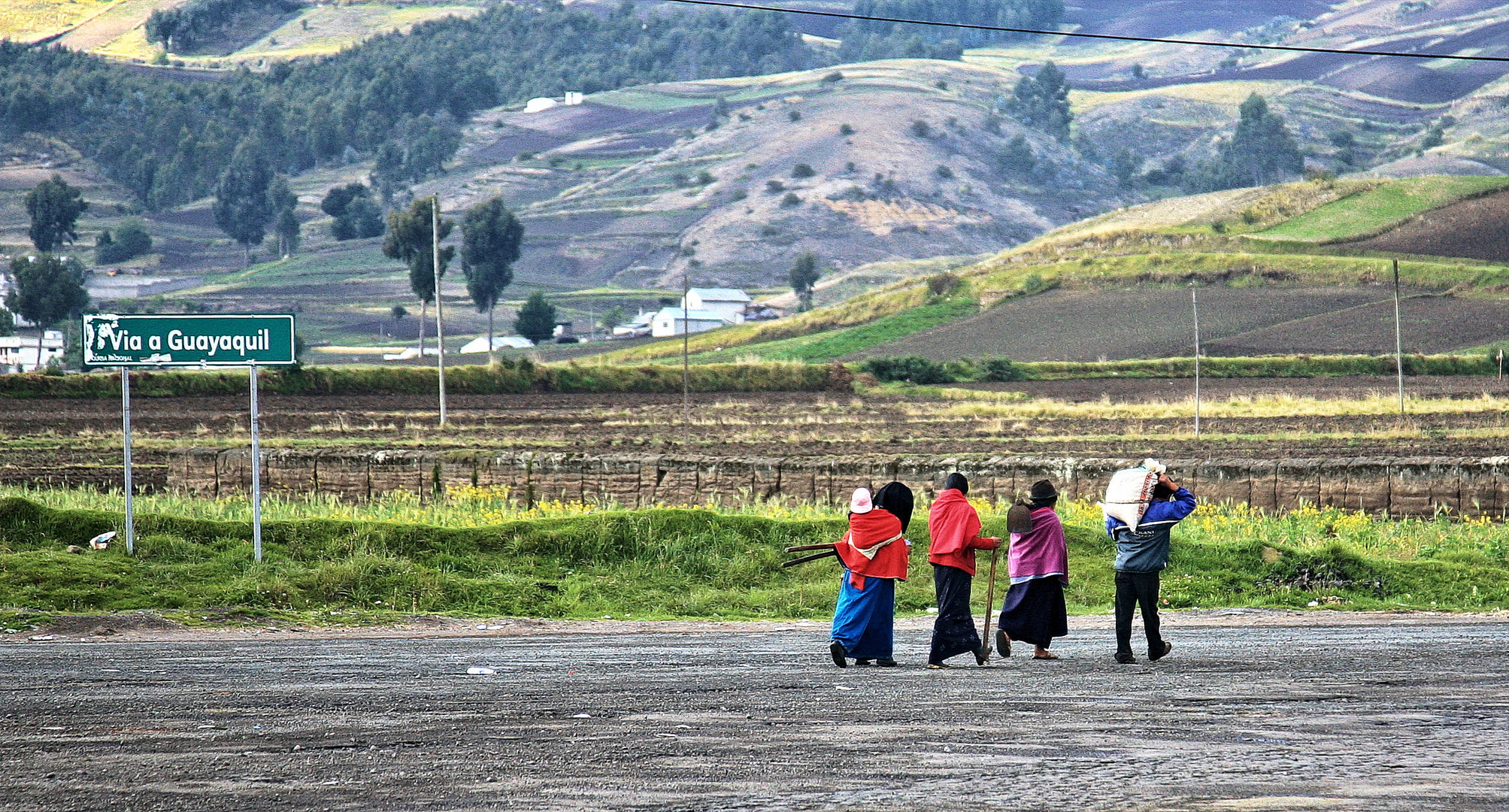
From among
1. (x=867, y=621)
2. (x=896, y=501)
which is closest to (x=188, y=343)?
(x=896, y=501)

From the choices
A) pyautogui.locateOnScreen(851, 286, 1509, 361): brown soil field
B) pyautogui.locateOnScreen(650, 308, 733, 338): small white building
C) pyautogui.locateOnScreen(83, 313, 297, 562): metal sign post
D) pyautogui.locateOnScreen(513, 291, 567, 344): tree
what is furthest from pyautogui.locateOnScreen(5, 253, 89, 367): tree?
pyautogui.locateOnScreen(83, 313, 297, 562): metal sign post

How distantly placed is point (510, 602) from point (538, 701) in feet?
22.1

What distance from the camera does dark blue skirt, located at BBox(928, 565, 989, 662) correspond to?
1284cm

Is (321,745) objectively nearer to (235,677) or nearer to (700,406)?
(235,677)

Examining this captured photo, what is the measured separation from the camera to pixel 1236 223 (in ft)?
340

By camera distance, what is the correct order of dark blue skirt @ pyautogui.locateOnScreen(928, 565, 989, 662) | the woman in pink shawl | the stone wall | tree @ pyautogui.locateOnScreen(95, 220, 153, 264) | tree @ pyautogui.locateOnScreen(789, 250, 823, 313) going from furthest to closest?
tree @ pyautogui.locateOnScreen(95, 220, 153, 264), tree @ pyautogui.locateOnScreen(789, 250, 823, 313), the stone wall, the woman in pink shawl, dark blue skirt @ pyautogui.locateOnScreen(928, 565, 989, 662)

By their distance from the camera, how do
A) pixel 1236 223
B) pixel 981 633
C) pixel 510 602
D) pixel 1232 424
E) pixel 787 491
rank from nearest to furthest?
pixel 981 633 → pixel 510 602 → pixel 787 491 → pixel 1232 424 → pixel 1236 223

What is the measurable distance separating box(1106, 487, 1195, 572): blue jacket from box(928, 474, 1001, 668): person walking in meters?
1.12

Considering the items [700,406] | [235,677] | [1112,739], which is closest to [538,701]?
[235,677]

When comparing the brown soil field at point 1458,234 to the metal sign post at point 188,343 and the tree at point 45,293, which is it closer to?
the tree at point 45,293

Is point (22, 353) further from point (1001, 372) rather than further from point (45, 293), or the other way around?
point (1001, 372)

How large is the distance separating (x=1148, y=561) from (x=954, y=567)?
1.61 m

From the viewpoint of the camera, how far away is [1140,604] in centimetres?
1303

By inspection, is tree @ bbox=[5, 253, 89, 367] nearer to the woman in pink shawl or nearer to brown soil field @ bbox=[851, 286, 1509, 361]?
brown soil field @ bbox=[851, 286, 1509, 361]
